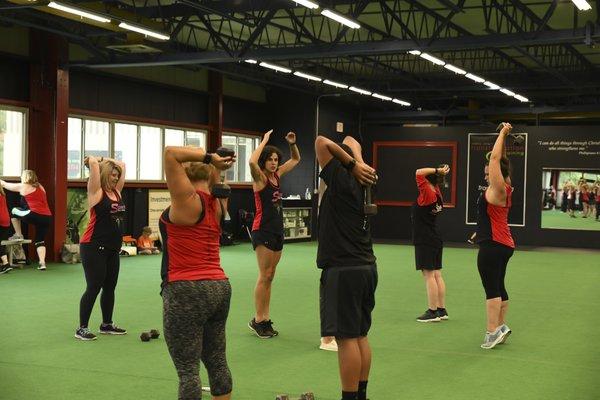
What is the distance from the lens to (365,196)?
14.4ft

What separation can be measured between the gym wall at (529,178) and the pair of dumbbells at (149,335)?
48.4 ft

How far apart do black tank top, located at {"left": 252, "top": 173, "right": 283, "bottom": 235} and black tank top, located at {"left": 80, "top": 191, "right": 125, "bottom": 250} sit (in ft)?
3.83

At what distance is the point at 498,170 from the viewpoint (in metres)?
6.39

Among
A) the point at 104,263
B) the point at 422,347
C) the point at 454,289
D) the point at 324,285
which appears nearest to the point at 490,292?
the point at 422,347

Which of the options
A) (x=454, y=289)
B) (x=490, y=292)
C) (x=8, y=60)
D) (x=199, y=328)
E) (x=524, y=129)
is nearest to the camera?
(x=199, y=328)

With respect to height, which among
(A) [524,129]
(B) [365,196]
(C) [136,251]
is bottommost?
(C) [136,251]

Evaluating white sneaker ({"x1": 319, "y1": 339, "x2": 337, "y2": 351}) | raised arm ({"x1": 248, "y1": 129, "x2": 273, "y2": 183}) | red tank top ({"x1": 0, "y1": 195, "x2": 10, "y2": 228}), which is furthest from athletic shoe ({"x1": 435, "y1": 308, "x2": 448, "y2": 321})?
red tank top ({"x1": 0, "y1": 195, "x2": 10, "y2": 228})

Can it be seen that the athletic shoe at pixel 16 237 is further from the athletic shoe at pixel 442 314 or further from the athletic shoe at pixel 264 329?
the athletic shoe at pixel 442 314

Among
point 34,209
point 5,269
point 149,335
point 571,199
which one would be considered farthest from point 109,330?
point 571,199

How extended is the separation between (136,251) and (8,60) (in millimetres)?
4182

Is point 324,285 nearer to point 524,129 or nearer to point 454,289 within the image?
point 454,289

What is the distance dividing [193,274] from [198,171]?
0.49 metres

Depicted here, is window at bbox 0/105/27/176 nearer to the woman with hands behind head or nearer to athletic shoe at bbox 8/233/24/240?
athletic shoe at bbox 8/233/24/240

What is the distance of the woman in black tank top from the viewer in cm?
710
